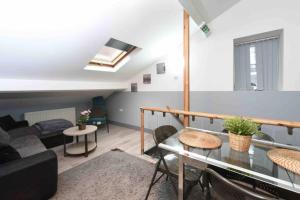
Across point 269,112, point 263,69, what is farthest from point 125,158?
point 263,69

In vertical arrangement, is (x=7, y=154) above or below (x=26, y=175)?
above

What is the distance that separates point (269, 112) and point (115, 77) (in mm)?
3253

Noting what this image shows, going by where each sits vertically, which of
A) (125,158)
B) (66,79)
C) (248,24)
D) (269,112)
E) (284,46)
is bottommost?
(125,158)

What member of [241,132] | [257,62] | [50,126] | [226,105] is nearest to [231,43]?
[257,62]

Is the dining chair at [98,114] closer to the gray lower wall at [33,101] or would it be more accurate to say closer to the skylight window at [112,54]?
the gray lower wall at [33,101]

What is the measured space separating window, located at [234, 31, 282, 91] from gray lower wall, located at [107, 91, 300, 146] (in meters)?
0.21

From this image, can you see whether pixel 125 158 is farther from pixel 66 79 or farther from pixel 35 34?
pixel 35 34

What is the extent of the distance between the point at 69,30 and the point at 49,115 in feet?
8.80

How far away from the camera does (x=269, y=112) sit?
7.66 ft

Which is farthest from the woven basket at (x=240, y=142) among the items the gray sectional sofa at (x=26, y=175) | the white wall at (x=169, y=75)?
the white wall at (x=169, y=75)

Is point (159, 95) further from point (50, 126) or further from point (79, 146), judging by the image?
point (50, 126)

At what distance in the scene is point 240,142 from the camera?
1204mm

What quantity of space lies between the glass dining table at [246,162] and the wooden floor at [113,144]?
4.36 ft

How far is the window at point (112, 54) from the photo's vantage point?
2.92 meters
